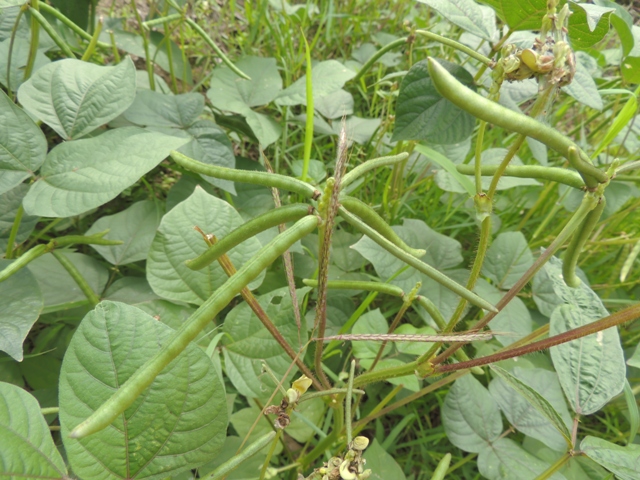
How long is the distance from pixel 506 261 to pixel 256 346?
0.64 m

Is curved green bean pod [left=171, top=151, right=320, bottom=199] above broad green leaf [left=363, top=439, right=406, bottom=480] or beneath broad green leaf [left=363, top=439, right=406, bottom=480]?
above

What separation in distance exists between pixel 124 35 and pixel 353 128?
0.72 metres

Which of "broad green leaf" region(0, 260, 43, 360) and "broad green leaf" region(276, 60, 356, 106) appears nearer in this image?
"broad green leaf" region(0, 260, 43, 360)

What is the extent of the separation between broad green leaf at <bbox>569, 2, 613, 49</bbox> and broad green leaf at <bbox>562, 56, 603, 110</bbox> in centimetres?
13

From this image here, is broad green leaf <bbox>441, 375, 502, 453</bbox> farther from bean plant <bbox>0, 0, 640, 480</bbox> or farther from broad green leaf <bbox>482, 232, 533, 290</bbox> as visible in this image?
broad green leaf <bbox>482, 232, 533, 290</bbox>

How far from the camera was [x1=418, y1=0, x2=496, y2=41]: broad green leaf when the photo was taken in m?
0.78

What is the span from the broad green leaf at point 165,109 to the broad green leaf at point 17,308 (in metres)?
0.47

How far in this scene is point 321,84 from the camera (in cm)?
115

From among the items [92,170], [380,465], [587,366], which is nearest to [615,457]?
[587,366]

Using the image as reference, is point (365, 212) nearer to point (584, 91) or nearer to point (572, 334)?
point (572, 334)

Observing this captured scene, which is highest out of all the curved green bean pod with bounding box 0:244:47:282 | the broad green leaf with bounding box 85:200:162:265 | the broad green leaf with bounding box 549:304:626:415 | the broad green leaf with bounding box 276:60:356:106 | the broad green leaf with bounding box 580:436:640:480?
the broad green leaf with bounding box 276:60:356:106

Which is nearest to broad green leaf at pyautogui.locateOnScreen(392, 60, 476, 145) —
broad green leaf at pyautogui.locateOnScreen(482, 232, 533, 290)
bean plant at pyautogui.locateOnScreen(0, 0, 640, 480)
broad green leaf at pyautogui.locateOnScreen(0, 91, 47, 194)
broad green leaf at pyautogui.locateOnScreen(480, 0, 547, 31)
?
bean plant at pyautogui.locateOnScreen(0, 0, 640, 480)

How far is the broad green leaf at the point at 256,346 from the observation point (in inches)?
26.3

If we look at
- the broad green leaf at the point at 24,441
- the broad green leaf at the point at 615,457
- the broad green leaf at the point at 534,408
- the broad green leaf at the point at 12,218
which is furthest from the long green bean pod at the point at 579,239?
the broad green leaf at the point at 12,218
